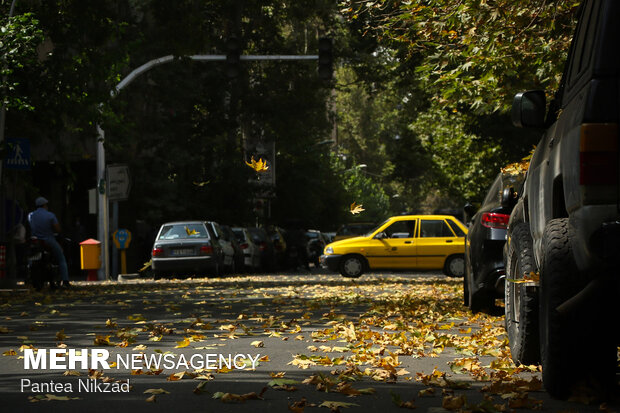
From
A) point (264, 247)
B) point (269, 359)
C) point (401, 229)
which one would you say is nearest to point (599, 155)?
point (269, 359)

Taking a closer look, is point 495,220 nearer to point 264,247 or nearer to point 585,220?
point 585,220

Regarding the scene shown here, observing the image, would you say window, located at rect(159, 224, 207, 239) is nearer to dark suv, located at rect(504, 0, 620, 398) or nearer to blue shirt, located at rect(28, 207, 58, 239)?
blue shirt, located at rect(28, 207, 58, 239)

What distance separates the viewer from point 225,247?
31.7m

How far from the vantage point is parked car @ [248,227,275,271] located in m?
38.2

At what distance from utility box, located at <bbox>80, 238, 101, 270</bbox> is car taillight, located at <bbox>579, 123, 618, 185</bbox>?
23.5m

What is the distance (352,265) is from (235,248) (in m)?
5.78

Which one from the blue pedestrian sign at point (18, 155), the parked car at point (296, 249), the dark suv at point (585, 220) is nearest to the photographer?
the dark suv at point (585, 220)

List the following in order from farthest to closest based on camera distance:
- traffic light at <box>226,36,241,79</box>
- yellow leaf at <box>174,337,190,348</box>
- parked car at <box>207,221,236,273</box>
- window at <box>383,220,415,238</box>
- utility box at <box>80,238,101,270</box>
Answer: parked car at <box>207,221,236,273</box>, utility box at <box>80,238,101,270</box>, window at <box>383,220,415,238</box>, traffic light at <box>226,36,241,79</box>, yellow leaf at <box>174,337,190,348</box>

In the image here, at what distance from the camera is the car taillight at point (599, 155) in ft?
19.1

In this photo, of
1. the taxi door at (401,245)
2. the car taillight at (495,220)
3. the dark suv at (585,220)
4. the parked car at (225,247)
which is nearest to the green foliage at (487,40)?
the car taillight at (495,220)

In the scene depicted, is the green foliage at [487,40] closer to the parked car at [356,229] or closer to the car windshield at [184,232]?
the car windshield at [184,232]

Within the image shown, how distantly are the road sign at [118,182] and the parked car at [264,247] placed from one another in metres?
9.14

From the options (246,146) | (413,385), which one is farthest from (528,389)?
(246,146)

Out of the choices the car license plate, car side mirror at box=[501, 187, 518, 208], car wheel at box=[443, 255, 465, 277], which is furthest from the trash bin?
car side mirror at box=[501, 187, 518, 208]
